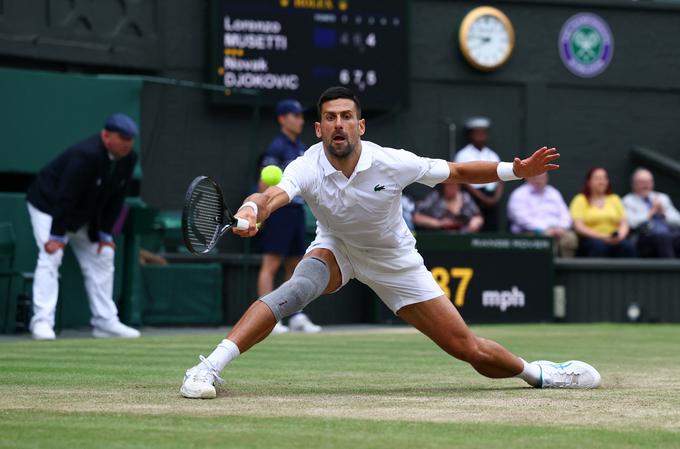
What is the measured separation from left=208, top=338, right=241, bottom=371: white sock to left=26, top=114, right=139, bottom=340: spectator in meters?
6.07

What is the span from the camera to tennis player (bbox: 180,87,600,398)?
7258 mm

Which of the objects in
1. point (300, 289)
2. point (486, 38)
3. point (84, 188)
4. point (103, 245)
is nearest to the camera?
point (300, 289)

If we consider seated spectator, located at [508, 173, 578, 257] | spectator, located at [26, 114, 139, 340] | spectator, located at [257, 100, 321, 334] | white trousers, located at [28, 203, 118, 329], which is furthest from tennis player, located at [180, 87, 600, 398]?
seated spectator, located at [508, 173, 578, 257]

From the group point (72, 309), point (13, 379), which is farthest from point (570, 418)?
point (72, 309)

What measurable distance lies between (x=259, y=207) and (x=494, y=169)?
1.42m

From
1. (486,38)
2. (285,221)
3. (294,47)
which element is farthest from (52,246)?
(486,38)

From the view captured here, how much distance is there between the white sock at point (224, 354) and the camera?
269 inches

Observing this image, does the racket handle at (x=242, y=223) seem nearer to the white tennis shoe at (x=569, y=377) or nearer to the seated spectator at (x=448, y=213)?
the white tennis shoe at (x=569, y=377)

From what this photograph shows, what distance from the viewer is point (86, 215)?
13.0 meters

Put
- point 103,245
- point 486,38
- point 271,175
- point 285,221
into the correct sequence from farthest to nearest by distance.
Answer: point 486,38 < point 285,221 < point 103,245 < point 271,175

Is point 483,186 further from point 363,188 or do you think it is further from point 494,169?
point 363,188

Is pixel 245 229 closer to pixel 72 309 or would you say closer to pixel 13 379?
pixel 13 379

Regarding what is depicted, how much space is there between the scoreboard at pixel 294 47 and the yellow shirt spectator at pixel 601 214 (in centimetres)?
310

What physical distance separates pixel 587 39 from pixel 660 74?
4.56 ft
